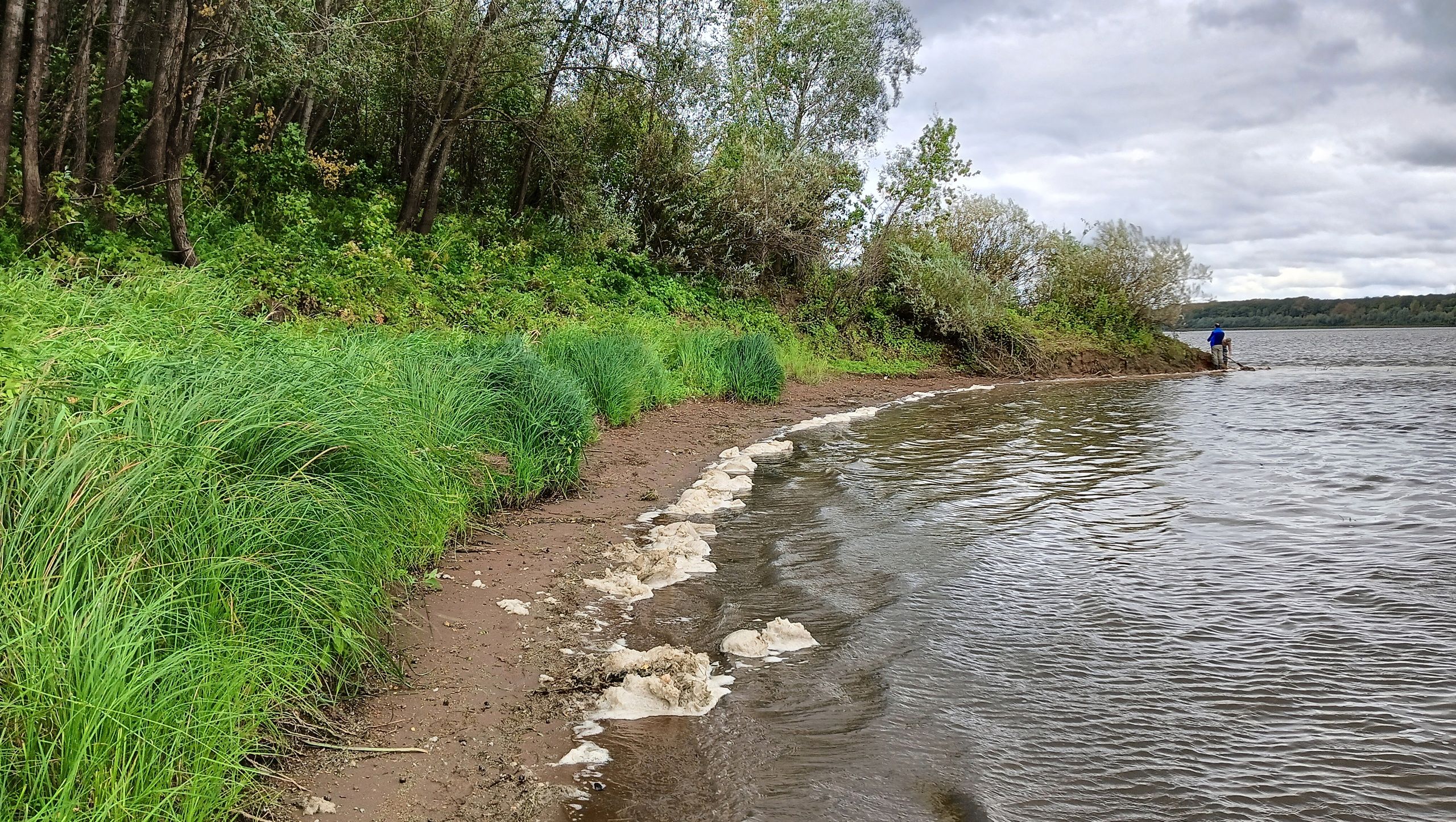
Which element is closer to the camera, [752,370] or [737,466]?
[737,466]

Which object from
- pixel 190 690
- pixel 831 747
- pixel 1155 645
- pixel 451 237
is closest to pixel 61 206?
pixel 451 237

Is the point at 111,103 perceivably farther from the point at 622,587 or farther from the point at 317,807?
the point at 317,807

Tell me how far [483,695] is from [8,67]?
9.62m

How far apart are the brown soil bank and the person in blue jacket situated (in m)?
28.4

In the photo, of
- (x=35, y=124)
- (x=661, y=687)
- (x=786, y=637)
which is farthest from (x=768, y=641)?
(x=35, y=124)

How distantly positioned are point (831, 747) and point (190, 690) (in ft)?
7.58

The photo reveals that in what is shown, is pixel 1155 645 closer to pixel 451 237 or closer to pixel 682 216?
pixel 451 237

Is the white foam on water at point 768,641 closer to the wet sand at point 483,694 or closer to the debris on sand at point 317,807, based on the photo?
the wet sand at point 483,694

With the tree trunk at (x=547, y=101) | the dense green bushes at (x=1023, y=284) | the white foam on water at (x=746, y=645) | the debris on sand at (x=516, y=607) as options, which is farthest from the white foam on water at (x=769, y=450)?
the dense green bushes at (x=1023, y=284)

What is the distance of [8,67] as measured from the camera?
8883 millimetres

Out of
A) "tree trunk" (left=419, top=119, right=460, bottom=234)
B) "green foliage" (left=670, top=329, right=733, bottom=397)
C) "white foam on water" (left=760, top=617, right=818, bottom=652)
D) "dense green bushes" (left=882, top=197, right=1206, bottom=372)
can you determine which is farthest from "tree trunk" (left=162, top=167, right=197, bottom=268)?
"dense green bushes" (left=882, top=197, right=1206, bottom=372)

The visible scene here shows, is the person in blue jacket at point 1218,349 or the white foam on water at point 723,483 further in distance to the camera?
the person in blue jacket at point 1218,349

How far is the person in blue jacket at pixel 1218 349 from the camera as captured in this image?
29.4m

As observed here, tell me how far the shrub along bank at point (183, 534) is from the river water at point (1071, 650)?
1249 mm
